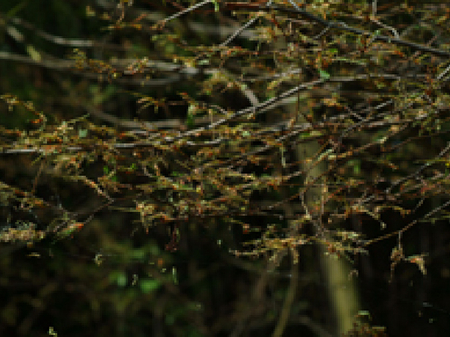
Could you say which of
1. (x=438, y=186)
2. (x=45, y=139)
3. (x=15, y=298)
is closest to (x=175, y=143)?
(x=45, y=139)

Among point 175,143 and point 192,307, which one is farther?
point 192,307

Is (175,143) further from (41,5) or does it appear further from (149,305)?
(41,5)

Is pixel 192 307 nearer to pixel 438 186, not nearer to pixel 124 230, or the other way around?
pixel 124 230

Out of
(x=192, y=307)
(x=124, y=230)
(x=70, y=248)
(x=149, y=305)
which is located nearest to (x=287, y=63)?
(x=70, y=248)

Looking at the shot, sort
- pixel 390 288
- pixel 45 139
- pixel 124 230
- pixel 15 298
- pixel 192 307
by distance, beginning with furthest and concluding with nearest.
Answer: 1. pixel 15 298
2. pixel 192 307
3. pixel 124 230
4. pixel 390 288
5. pixel 45 139

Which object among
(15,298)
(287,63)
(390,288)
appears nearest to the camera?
(287,63)

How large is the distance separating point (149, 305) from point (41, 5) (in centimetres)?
182

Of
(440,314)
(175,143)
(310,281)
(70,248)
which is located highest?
(175,143)

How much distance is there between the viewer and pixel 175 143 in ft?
4.08

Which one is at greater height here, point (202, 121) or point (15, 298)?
point (202, 121)

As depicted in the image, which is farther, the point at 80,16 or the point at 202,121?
the point at 80,16

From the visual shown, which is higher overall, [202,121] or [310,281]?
[202,121]

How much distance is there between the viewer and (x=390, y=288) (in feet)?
6.81

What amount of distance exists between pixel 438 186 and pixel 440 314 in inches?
33.1
